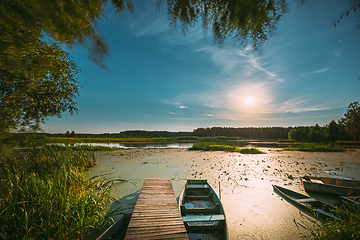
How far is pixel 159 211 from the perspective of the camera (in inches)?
109

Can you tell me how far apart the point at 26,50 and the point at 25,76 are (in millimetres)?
357

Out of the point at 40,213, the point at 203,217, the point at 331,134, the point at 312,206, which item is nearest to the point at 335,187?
the point at 312,206

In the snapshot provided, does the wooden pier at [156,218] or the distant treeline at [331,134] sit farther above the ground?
the distant treeline at [331,134]

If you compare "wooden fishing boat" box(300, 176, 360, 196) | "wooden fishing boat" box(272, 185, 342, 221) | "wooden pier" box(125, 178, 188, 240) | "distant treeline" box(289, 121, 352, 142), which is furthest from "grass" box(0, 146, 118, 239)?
"distant treeline" box(289, 121, 352, 142)

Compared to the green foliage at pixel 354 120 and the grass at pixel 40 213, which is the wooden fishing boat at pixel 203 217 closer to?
the grass at pixel 40 213

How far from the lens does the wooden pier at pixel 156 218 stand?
2.11 metres

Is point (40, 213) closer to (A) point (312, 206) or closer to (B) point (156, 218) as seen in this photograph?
(B) point (156, 218)

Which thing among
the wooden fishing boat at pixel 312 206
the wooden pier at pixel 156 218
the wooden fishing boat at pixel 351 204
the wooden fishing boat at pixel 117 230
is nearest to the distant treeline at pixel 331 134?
the wooden fishing boat at pixel 312 206

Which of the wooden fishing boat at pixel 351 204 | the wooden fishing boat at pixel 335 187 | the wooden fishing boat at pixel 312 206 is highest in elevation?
the wooden fishing boat at pixel 351 204

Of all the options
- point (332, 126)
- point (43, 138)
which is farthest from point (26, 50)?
point (332, 126)

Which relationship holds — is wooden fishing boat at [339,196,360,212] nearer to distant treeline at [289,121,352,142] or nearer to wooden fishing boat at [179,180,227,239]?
wooden fishing boat at [179,180,227,239]

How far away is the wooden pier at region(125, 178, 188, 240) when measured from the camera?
211 centimetres

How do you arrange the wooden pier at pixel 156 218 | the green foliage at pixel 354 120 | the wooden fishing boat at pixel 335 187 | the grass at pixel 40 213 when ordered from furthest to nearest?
the green foliage at pixel 354 120
the wooden fishing boat at pixel 335 187
the wooden pier at pixel 156 218
the grass at pixel 40 213

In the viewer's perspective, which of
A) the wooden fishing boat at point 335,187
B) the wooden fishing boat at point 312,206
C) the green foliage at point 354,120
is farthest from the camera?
the green foliage at point 354,120
